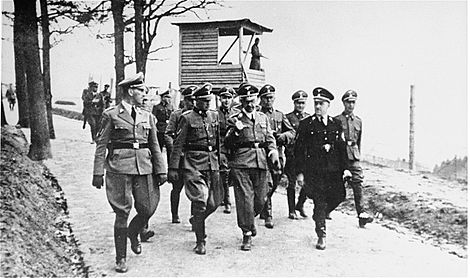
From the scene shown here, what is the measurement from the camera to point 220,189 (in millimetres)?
4621

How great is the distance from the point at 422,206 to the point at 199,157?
2.84 metres

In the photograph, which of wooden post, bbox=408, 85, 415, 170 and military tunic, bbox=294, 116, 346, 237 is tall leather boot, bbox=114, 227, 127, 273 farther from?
wooden post, bbox=408, 85, 415, 170

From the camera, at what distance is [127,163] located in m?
3.94

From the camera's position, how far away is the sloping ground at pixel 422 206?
5117 mm

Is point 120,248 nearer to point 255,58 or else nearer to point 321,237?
point 321,237

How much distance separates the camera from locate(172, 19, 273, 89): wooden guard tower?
22.1 ft

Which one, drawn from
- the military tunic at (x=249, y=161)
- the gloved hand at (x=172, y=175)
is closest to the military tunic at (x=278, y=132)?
the military tunic at (x=249, y=161)

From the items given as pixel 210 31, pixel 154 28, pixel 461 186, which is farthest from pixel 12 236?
pixel 461 186

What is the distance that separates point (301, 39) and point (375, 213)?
2261 mm

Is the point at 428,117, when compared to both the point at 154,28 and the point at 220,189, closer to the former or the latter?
the point at 220,189

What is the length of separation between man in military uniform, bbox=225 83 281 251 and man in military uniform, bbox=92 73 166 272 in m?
0.78

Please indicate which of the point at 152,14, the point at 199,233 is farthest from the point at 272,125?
the point at 152,14

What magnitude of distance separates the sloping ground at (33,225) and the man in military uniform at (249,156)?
143cm

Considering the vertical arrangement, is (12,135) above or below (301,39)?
below
